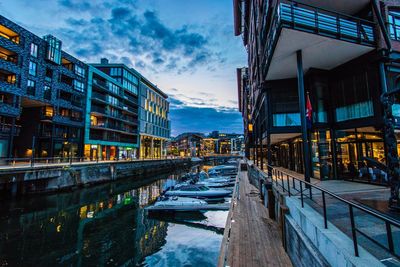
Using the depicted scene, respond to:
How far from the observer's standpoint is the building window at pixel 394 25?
14.1 m

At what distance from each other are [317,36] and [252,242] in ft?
38.1

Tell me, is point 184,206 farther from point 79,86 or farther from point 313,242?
point 79,86

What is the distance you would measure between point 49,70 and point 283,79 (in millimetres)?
41472

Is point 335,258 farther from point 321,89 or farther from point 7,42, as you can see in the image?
point 7,42

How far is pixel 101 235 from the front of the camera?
566 inches

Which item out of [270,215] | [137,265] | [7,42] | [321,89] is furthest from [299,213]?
[7,42]

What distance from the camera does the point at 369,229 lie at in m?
5.18

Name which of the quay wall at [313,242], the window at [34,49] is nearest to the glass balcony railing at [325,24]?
the quay wall at [313,242]

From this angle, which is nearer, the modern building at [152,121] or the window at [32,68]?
the window at [32,68]

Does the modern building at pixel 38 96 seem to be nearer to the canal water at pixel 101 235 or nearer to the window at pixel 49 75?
the window at pixel 49 75

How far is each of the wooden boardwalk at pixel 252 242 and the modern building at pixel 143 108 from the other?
5662 cm

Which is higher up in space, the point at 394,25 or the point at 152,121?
the point at 152,121

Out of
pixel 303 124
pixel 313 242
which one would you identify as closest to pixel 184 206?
pixel 303 124

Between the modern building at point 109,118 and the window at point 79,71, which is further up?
the window at point 79,71
